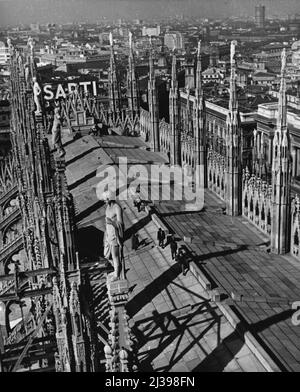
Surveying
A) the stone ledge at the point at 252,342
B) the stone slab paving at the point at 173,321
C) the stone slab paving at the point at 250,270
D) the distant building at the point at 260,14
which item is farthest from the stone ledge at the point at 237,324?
the distant building at the point at 260,14

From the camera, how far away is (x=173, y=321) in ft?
57.4

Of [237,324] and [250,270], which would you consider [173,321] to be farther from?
[250,270]

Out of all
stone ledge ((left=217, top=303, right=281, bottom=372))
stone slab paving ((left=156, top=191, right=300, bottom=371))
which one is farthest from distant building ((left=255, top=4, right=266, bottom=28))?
stone ledge ((left=217, top=303, right=281, bottom=372))

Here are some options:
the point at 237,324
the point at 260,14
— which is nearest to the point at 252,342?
the point at 237,324

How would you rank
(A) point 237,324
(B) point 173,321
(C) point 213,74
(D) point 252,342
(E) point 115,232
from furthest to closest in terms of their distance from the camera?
(C) point 213,74 → (B) point 173,321 → (A) point 237,324 → (D) point 252,342 → (E) point 115,232

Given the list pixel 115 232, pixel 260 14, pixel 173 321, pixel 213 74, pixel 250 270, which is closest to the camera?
pixel 115 232

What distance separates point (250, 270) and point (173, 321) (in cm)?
627

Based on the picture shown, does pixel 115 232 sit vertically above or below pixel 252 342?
above

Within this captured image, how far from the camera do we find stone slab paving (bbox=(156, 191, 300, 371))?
17.5 m

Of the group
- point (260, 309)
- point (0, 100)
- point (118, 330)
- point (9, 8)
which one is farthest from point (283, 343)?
point (0, 100)

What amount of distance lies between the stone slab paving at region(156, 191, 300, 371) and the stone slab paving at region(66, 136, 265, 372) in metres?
1.04

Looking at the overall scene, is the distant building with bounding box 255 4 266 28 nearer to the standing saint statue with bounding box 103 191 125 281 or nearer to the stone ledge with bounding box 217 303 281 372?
the stone ledge with bounding box 217 303 281 372

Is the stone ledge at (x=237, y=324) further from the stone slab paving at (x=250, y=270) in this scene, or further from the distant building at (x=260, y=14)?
the distant building at (x=260, y=14)

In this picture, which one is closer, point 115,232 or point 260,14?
point 115,232
